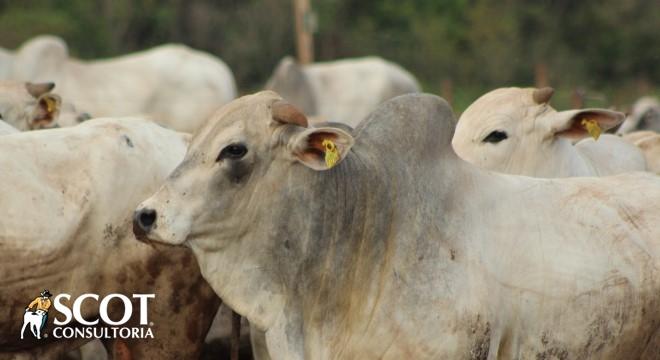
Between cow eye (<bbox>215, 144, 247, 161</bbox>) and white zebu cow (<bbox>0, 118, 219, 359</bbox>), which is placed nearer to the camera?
cow eye (<bbox>215, 144, 247, 161</bbox>)

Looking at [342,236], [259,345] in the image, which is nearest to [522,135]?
[259,345]

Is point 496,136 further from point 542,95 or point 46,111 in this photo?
point 46,111

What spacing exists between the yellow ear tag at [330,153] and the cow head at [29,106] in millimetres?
3928

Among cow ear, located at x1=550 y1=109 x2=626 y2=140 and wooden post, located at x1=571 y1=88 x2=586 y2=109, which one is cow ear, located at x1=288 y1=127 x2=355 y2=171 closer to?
cow ear, located at x1=550 y1=109 x2=626 y2=140

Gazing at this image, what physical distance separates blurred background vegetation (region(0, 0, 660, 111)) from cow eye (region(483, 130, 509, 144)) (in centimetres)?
2666

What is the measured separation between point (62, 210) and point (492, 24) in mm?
31319

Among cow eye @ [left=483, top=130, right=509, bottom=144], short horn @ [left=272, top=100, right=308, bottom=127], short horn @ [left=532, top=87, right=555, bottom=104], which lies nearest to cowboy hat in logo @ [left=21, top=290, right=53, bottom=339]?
short horn @ [left=272, top=100, right=308, bottom=127]

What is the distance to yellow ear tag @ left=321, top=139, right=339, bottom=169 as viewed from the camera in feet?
18.4

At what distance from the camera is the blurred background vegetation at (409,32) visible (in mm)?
35781

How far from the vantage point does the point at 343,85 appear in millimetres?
23328

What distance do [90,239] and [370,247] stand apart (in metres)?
1.53

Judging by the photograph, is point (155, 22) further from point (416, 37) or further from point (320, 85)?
point (320, 85)

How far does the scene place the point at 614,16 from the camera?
38.9 m

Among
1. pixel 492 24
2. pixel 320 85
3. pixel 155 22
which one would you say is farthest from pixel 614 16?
pixel 320 85
